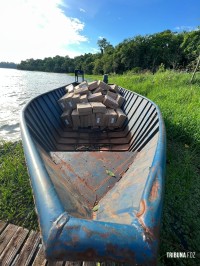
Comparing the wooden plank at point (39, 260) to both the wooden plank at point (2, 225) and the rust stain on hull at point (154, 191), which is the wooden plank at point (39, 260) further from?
the rust stain on hull at point (154, 191)

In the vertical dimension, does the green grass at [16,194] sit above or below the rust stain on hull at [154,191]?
below

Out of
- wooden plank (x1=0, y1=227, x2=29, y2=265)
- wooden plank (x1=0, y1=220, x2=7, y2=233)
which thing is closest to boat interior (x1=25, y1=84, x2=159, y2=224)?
wooden plank (x1=0, y1=227, x2=29, y2=265)

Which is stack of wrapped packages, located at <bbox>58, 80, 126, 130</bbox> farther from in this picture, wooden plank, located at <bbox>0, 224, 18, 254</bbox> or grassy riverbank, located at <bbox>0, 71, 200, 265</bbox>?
wooden plank, located at <bbox>0, 224, 18, 254</bbox>

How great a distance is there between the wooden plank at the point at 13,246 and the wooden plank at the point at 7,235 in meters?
0.05

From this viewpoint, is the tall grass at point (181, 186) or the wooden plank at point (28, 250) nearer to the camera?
the wooden plank at point (28, 250)

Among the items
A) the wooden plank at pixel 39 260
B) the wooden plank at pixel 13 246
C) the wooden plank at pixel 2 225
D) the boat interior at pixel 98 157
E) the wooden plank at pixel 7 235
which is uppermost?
the boat interior at pixel 98 157

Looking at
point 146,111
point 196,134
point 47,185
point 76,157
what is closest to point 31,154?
point 47,185

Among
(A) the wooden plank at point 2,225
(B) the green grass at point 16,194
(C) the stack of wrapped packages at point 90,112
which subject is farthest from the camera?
(C) the stack of wrapped packages at point 90,112

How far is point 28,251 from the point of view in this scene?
6.69ft

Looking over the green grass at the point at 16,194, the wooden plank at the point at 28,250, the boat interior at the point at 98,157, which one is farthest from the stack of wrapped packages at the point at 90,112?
the wooden plank at the point at 28,250

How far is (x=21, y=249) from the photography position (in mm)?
2061

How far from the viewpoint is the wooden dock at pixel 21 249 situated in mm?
1918

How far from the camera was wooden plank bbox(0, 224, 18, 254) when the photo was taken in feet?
6.95

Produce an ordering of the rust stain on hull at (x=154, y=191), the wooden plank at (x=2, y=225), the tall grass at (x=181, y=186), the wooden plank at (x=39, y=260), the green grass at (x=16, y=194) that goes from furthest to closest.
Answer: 1. the green grass at (x=16, y=194)
2. the wooden plank at (x=2, y=225)
3. the tall grass at (x=181, y=186)
4. the wooden plank at (x=39, y=260)
5. the rust stain on hull at (x=154, y=191)
